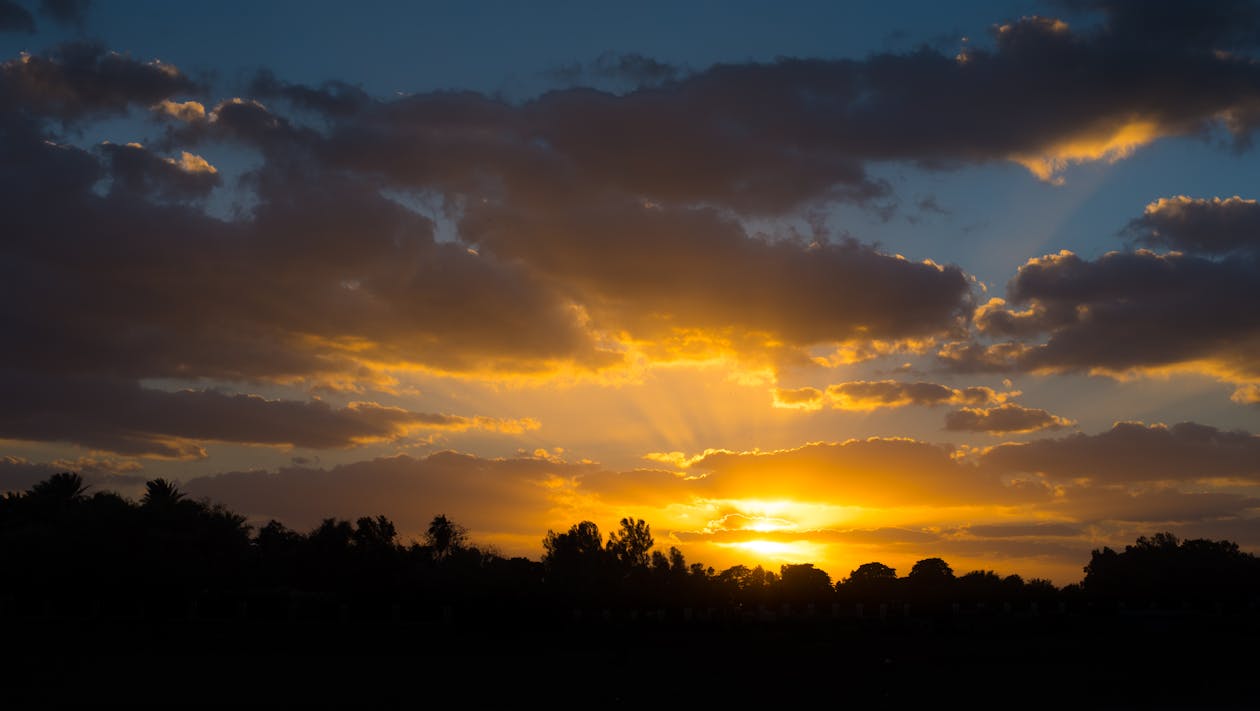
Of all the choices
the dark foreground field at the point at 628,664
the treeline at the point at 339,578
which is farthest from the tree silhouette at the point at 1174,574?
the dark foreground field at the point at 628,664

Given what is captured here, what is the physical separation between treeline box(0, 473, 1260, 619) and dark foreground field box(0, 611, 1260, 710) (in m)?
8.50

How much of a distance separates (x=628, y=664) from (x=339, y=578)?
64827 mm

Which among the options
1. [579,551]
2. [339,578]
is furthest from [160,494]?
[579,551]

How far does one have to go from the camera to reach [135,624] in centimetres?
6250

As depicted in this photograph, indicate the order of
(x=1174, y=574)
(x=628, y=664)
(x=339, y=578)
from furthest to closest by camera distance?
(x=1174, y=574) < (x=339, y=578) < (x=628, y=664)

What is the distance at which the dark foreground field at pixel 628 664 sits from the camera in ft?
124

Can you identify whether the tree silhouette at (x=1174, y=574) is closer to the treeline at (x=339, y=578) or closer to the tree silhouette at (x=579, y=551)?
the treeline at (x=339, y=578)

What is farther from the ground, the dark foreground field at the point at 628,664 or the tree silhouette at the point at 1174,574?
the tree silhouette at the point at 1174,574

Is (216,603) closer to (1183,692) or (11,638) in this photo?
(11,638)

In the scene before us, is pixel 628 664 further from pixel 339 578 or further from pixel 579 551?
pixel 579 551

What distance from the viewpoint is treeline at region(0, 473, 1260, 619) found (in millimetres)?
80188

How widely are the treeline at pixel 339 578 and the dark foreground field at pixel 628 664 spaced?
850cm

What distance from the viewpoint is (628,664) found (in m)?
49.4

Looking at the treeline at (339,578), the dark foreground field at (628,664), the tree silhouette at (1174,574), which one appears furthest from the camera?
the tree silhouette at (1174,574)
